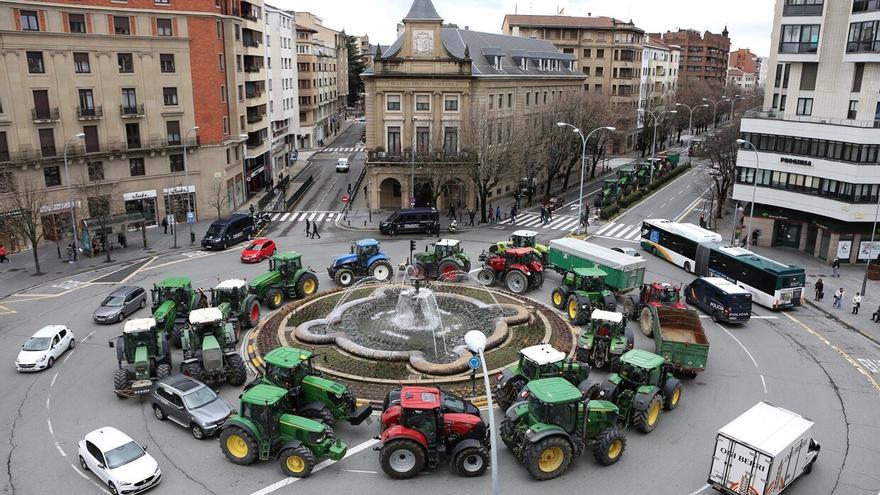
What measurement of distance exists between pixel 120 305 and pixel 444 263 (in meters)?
17.3

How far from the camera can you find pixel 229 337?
26.0 metres

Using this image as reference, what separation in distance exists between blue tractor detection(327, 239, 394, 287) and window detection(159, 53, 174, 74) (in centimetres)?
2706

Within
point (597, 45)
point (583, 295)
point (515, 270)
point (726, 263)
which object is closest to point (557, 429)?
point (583, 295)

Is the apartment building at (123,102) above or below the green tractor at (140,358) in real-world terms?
above

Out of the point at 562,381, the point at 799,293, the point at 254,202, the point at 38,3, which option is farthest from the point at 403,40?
the point at 562,381

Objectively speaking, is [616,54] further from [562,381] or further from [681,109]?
[562,381]

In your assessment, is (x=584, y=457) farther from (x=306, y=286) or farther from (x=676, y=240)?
(x=676, y=240)

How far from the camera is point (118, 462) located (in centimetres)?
1891

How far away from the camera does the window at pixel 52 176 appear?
4791cm

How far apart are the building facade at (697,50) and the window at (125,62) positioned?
137 m

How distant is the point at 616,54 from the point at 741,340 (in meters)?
80.2

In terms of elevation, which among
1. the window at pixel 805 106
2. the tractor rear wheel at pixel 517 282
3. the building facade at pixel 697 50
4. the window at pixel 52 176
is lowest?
the tractor rear wheel at pixel 517 282

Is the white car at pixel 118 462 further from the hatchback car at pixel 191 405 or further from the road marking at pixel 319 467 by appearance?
the road marking at pixel 319 467

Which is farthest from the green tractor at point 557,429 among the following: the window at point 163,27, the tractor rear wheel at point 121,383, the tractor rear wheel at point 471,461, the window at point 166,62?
the window at point 163,27
